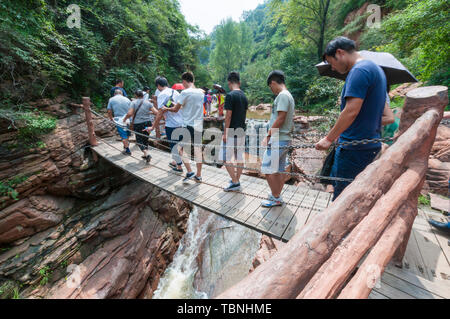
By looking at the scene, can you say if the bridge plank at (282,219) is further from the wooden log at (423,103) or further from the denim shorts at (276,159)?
the wooden log at (423,103)

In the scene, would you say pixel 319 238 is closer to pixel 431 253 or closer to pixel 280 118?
pixel 280 118

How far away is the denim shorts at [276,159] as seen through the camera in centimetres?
247

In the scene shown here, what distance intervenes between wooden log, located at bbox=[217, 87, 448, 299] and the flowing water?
433 centimetres

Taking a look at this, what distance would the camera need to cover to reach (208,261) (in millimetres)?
5152

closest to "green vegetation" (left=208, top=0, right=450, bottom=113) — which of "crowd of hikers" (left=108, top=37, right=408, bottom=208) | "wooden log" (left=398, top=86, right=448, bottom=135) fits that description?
"wooden log" (left=398, top=86, right=448, bottom=135)

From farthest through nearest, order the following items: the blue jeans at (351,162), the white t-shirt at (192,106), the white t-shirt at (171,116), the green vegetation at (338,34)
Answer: the green vegetation at (338,34), the white t-shirt at (171,116), the white t-shirt at (192,106), the blue jeans at (351,162)

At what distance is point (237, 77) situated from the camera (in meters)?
2.96

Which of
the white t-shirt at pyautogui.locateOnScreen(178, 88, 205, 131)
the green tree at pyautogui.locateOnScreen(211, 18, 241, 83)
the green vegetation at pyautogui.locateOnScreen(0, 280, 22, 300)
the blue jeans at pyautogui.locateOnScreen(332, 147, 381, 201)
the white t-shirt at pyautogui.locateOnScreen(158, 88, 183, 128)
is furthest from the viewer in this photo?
the green tree at pyautogui.locateOnScreen(211, 18, 241, 83)

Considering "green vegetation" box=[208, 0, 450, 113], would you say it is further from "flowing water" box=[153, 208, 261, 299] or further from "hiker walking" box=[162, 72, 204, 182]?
"flowing water" box=[153, 208, 261, 299]

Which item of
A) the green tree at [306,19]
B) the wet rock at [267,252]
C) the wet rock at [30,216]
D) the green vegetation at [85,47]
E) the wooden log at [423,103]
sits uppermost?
the green tree at [306,19]

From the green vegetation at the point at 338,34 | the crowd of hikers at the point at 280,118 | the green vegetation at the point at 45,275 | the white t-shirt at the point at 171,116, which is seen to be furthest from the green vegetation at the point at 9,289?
the green vegetation at the point at 338,34

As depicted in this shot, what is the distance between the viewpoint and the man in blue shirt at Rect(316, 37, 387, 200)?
58.7 inches

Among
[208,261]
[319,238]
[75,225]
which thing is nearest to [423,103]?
[319,238]
